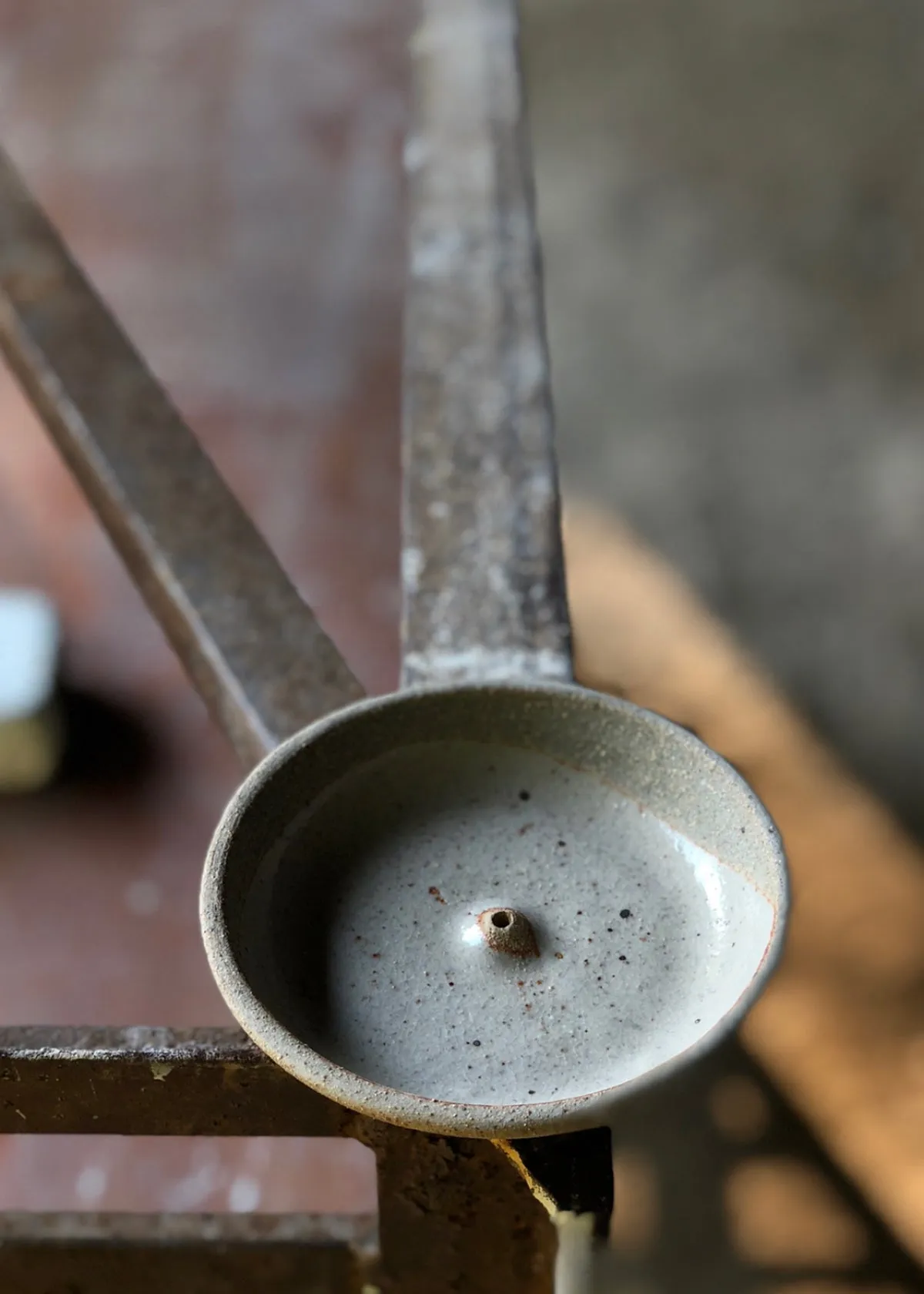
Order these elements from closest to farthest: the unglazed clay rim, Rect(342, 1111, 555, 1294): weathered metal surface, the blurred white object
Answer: the unglazed clay rim → Rect(342, 1111, 555, 1294): weathered metal surface → the blurred white object

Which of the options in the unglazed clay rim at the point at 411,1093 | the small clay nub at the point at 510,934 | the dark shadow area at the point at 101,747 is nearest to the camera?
the unglazed clay rim at the point at 411,1093

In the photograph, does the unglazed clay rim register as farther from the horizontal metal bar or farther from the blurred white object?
the blurred white object

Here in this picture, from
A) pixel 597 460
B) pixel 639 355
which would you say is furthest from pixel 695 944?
pixel 639 355

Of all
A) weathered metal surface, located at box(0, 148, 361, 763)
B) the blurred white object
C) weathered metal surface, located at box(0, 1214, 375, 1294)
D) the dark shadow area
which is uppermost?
weathered metal surface, located at box(0, 148, 361, 763)

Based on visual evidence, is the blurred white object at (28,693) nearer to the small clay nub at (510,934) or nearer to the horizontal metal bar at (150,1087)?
the horizontal metal bar at (150,1087)

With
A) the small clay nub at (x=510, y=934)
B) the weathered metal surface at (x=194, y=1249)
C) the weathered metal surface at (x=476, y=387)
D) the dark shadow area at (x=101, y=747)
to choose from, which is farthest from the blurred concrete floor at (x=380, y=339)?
the small clay nub at (x=510, y=934)

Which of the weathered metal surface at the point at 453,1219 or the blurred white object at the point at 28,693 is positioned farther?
the blurred white object at the point at 28,693

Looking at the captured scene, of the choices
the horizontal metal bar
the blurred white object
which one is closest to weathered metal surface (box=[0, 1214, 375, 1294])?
the horizontal metal bar

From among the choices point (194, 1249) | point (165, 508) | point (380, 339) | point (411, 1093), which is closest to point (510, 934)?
point (411, 1093)
